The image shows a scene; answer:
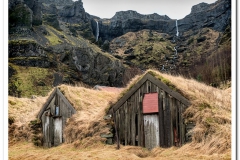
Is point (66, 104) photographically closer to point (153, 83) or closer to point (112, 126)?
point (112, 126)

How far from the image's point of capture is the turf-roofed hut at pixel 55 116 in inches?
635

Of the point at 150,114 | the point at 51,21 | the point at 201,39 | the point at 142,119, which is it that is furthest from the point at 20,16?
the point at 150,114

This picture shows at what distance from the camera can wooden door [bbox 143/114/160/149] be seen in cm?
1221

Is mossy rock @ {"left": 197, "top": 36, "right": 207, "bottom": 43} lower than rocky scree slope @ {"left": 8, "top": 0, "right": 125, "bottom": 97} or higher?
higher

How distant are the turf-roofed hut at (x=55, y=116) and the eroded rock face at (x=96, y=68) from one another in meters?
74.8

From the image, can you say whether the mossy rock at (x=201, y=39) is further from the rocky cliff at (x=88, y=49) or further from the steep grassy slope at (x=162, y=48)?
the rocky cliff at (x=88, y=49)

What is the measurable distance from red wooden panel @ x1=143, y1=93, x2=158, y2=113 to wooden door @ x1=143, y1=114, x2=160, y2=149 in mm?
265

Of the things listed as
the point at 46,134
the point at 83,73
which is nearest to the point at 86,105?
the point at 46,134

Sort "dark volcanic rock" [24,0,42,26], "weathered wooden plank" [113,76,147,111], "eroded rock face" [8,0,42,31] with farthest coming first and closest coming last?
"dark volcanic rock" [24,0,42,26] → "eroded rock face" [8,0,42,31] → "weathered wooden plank" [113,76,147,111]

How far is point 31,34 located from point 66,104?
345ft

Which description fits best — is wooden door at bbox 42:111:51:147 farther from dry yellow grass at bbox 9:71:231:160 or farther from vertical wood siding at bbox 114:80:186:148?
vertical wood siding at bbox 114:80:186:148

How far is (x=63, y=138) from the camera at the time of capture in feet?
52.2

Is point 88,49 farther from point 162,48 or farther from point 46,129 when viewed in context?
point 46,129

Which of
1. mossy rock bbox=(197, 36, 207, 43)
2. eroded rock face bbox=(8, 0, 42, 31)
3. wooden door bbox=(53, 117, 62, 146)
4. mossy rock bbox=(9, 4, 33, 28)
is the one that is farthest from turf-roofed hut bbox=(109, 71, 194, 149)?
mossy rock bbox=(197, 36, 207, 43)
